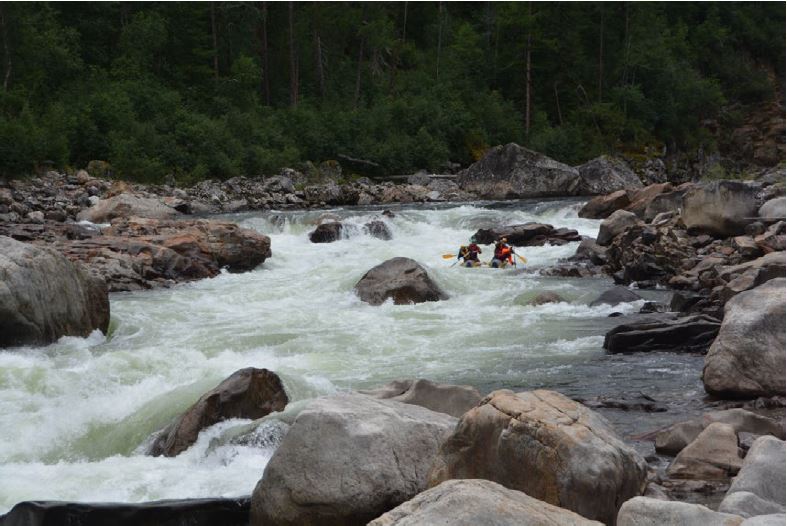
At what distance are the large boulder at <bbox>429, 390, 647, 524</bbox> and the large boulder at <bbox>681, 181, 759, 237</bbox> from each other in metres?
12.0

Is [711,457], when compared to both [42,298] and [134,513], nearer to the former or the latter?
[134,513]

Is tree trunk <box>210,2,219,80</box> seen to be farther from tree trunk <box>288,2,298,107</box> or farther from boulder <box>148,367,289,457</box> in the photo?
boulder <box>148,367,289,457</box>

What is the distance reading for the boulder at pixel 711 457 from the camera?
6203 mm

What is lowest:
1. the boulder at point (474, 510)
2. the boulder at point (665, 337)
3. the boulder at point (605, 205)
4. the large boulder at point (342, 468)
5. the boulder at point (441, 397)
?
the boulder at point (605, 205)

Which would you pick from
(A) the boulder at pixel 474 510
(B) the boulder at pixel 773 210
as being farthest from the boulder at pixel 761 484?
(B) the boulder at pixel 773 210

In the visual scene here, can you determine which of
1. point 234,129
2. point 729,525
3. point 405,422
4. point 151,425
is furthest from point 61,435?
point 234,129

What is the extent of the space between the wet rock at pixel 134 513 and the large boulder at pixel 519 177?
2830cm

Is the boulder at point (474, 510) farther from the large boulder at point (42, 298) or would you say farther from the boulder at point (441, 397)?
the large boulder at point (42, 298)

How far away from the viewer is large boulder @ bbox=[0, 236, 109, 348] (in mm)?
10625

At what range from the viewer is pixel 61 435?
762 centimetres

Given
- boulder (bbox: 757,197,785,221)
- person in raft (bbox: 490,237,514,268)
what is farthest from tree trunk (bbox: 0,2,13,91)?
boulder (bbox: 757,197,785,221)

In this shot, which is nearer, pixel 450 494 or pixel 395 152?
pixel 450 494

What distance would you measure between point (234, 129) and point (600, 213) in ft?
55.2

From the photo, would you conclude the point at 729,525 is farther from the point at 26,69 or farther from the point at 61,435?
the point at 26,69
